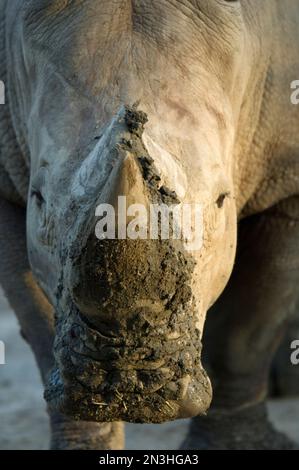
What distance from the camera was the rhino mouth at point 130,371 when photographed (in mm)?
2879

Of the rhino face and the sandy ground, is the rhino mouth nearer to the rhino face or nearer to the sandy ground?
the rhino face

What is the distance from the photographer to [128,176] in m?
2.65

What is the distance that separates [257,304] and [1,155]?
110 cm

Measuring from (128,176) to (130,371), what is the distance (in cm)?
50

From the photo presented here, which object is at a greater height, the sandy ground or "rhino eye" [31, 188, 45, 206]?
"rhino eye" [31, 188, 45, 206]

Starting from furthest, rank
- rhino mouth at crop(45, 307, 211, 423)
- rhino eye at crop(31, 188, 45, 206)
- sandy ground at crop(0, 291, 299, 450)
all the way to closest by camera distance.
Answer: sandy ground at crop(0, 291, 299, 450) < rhino eye at crop(31, 188, 45, 206) < rhino mouth at crop(45, 307, 211, 423)

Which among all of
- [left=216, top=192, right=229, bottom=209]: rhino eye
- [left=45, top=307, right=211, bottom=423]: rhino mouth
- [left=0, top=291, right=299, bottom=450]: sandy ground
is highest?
[left=216, top=192, right=229, bottom=209]: rhino eye

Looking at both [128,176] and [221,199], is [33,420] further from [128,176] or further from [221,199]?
[128,176]

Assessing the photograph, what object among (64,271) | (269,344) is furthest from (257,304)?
(64,271)

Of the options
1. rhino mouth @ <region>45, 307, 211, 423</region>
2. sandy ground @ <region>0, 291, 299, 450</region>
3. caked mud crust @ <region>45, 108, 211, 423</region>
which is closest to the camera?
caked mud crust @ <region>45, 108, 211, 423</region>

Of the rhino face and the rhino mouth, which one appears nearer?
the rhino face

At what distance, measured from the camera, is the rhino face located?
2754 millimetres

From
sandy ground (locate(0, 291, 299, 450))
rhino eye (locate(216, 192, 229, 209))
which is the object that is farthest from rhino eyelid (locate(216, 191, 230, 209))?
sandy ground (locate(0, 291, 299, 450))

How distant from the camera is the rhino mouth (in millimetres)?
2879
